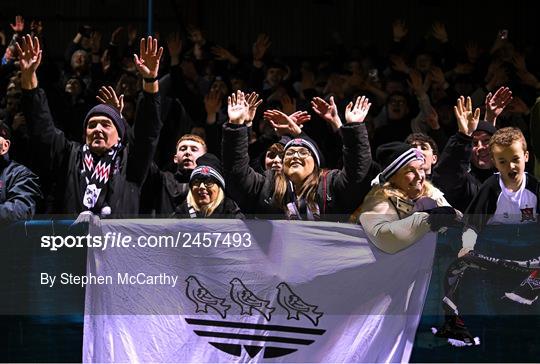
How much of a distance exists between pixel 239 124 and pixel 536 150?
2185 mm

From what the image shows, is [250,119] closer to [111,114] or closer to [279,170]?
[279,170]

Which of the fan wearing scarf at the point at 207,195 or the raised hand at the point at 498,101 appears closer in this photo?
the fan wearing scarf at the point at 207,195

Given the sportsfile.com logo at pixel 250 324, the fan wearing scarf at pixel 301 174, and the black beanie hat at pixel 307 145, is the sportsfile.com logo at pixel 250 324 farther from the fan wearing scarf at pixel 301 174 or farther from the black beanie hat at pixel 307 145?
the black beanie hat at pixel 307 145

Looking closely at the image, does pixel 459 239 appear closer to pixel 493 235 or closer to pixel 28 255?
pixel 493 235

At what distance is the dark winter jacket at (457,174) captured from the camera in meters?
8.45

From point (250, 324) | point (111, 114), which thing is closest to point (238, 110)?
point (111, 114)

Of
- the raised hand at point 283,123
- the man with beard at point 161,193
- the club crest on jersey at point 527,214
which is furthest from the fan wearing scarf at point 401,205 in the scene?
the man with beard at point 161,193

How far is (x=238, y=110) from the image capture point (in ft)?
27.2

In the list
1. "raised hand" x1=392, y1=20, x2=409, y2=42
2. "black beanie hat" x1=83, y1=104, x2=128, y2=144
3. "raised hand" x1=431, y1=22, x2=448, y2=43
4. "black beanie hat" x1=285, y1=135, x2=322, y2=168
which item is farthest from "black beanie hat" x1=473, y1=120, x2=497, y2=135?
"raised hand" x1=392, y1=20, x2=409, y2=42

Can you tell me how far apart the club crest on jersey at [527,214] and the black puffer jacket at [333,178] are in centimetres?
101

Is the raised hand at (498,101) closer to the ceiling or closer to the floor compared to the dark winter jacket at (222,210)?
closer to the ceiling

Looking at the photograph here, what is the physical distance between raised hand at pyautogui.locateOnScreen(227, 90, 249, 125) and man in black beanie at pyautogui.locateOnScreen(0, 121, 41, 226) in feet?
4.70

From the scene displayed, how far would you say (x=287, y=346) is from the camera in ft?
25.0

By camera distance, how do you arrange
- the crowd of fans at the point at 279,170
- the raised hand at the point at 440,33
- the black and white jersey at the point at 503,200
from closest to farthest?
the crowd of fans at the point at 279,170 → the black and white jersey at the point at 503,200 → the raised hand at the point at 440,33
